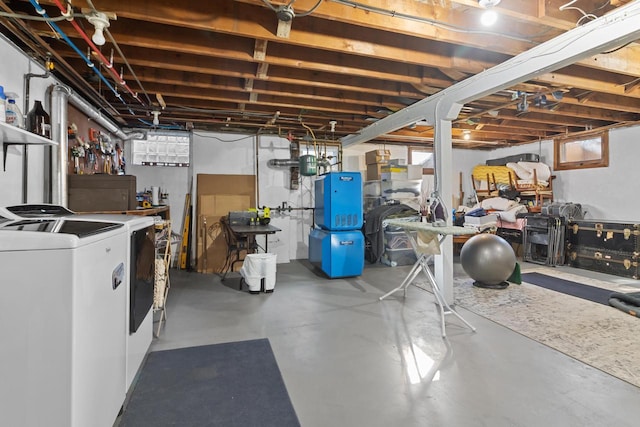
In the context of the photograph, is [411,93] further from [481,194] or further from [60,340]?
[481,194]

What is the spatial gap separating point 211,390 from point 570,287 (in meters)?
4.91

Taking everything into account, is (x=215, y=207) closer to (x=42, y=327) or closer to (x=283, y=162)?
(x=283, y=162)

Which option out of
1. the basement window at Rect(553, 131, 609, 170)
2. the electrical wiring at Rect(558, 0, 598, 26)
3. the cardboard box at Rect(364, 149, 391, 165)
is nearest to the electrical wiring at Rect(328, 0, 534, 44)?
the electrical wiring at Rect(558, 0, 598, 26)

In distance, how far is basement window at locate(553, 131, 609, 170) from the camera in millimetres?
6152

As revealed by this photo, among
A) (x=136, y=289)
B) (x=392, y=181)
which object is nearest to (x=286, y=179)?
(x=392, y=181)

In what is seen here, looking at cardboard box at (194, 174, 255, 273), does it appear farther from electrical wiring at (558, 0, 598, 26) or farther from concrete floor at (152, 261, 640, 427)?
electrical wiring at (558, 0, 598, 26)

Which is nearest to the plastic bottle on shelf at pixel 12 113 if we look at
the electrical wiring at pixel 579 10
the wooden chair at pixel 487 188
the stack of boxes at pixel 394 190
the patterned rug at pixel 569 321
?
the electrical wiring at pixel 579 10

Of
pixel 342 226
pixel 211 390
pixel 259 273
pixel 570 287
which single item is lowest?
pixel 211 390

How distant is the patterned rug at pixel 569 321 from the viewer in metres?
2.56

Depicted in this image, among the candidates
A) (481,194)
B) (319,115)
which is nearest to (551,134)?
(481,194)

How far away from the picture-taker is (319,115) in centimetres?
510

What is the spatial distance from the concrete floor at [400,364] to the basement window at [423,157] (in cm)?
446

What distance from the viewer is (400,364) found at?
249 centimetres

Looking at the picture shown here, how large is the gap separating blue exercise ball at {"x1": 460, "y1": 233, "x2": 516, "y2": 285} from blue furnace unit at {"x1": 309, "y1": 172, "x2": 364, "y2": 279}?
1.61 metres
